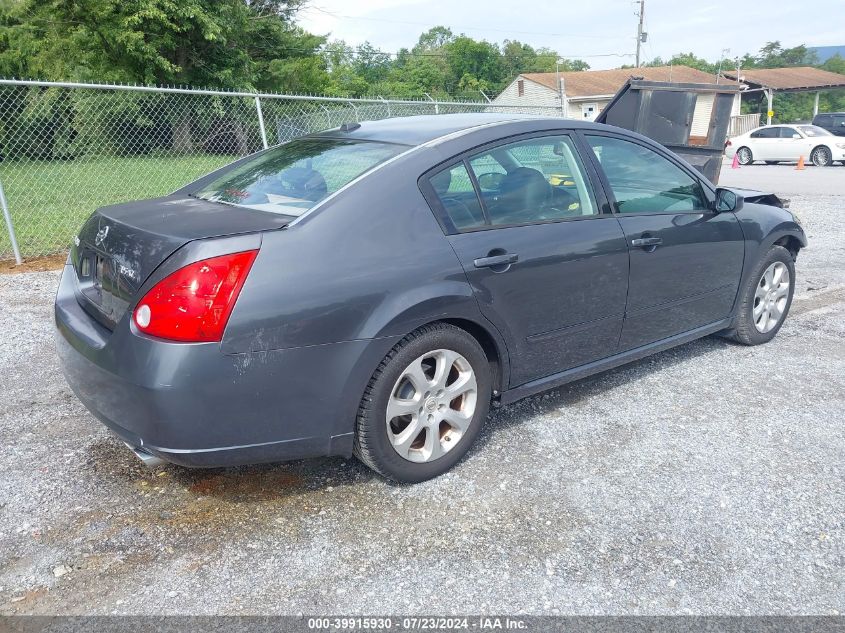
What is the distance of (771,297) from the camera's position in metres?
4.98

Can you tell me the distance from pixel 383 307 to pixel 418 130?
3.76ft

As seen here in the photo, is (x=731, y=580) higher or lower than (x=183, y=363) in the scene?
lower

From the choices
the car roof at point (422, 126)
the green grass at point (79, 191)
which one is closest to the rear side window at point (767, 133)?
the green grass at point (79, 191)

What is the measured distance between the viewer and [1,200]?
750 cm

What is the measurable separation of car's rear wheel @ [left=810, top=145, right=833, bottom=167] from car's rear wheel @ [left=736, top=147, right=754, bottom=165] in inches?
82.2

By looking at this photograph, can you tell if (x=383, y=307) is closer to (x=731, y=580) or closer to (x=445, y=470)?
(x=445, y=470)

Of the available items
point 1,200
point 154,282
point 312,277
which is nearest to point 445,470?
point 312,277

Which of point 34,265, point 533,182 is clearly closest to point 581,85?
point 34,265

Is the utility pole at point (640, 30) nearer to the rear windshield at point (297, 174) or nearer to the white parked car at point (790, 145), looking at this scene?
the white parked car at point (790, 145)

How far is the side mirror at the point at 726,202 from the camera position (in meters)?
4.41

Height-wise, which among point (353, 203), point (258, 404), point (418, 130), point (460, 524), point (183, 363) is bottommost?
point (460, 524)

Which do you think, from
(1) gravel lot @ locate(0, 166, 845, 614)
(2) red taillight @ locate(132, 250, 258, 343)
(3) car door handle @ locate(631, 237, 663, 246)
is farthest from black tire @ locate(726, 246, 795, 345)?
(2) red taillight @ locate(132, 250, 258, 343)

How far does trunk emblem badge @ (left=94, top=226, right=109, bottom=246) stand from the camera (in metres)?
3.09

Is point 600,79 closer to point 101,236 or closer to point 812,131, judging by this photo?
point 812,131
